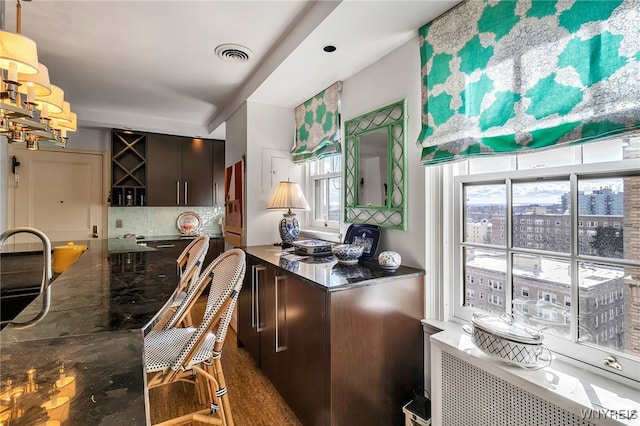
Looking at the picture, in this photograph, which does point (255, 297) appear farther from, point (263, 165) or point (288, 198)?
point (263, 165)

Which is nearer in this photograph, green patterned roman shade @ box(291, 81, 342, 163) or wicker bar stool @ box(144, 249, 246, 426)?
wicker bar stool @ box(144, 249, 246, 426)

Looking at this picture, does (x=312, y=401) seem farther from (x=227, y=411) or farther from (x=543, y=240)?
(x=543, y=240)

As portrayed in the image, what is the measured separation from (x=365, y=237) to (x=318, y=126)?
3.75 ft

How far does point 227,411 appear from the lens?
1.43m

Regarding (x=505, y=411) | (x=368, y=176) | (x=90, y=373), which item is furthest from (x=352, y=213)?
(x=90, y=373)

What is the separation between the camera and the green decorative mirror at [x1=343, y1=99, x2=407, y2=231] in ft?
6.00

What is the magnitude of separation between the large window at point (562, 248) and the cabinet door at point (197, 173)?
3.73m

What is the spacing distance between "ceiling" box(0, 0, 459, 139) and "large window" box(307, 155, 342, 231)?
25.8 inches

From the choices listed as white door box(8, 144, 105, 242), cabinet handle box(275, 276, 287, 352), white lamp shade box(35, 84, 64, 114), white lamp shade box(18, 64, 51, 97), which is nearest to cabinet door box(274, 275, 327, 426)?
cabinet handle box(275, 276, 287, 352)

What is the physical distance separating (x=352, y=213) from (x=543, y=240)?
4.00 ft

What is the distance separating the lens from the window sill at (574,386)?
90 centimetres

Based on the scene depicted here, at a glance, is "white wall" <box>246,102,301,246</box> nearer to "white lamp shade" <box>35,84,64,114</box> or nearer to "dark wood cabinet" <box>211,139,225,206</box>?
"white lamp shade" <box>35,84,64,114</box>

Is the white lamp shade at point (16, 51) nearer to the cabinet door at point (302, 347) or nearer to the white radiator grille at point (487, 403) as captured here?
the cabinet door at point (302, 347)

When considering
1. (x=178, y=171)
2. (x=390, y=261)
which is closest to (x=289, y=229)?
(x=390, y=261)
